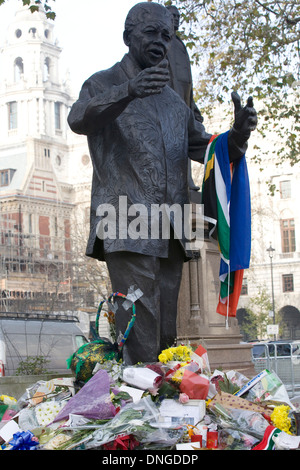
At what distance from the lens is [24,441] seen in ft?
11.2

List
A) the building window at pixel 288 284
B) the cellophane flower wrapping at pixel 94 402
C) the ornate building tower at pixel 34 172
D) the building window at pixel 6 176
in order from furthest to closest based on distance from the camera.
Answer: the building window at pixel 6 176 < the building window at pixel 288 284 < the ornate building tower at pixel 34 172 < the cellophane flower wrapping at pixel 94 402

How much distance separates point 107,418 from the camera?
359cm

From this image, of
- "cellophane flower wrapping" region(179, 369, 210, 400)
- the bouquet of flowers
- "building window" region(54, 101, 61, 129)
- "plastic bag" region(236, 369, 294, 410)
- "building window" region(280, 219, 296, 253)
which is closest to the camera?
"cellophane flower wrapping" region(179, 369, 210, 400)

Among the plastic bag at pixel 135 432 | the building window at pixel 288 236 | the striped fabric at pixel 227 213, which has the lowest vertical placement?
the plastic bag at pixel 135 432

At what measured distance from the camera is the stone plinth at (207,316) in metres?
10.3

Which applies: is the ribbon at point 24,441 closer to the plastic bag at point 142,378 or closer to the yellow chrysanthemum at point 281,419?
the plastic bag at point 142,378

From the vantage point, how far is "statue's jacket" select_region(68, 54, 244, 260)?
13.6ft

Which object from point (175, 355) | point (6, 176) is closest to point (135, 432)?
point (175, 355)

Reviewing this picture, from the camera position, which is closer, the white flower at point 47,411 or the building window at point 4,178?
the white flower at point 47,411

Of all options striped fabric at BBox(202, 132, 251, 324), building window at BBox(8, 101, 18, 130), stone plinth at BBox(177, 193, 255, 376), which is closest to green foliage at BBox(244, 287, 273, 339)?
stone plinth at BBox(177, 193, 255, 376)

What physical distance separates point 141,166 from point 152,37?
70cm

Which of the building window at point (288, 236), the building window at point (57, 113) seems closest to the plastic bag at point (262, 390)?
the building window at point (288, 236)

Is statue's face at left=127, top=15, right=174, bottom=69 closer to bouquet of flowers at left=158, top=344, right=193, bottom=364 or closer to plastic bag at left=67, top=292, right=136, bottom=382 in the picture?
plastic bag at left=67, top=292, right=136, bottom=382

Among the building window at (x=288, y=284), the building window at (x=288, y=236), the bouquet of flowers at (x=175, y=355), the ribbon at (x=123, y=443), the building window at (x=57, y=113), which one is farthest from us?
the building window at (x=57, y=113)
